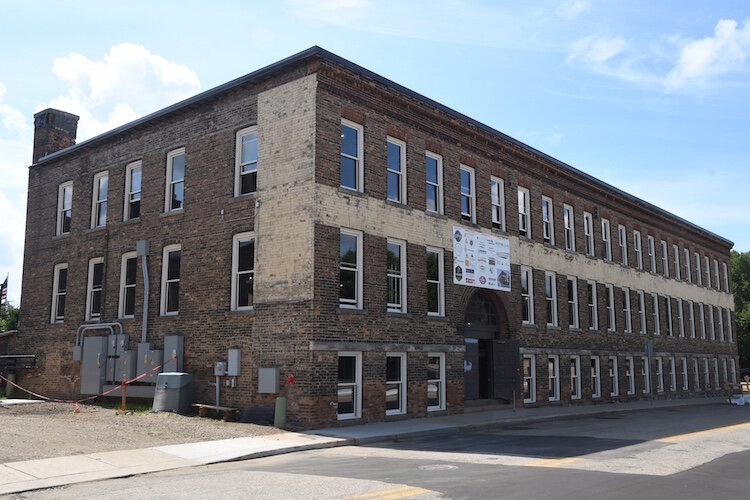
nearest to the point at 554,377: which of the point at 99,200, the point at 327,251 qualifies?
the point at 327,251

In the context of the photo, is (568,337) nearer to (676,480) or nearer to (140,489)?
(676,480)

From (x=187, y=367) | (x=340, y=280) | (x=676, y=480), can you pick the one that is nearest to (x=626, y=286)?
(x=340, y=280)

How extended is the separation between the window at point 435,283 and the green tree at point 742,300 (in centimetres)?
4926

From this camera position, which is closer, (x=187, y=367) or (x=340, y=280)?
(x=340, y=280)

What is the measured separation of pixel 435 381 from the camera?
20859mm

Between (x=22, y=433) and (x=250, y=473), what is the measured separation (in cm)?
627

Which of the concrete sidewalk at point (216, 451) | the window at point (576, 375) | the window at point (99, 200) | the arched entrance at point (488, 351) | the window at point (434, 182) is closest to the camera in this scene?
the concrete sidewalk at point (216, 451)

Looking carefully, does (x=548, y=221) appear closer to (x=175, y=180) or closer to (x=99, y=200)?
(x=175, y=180)

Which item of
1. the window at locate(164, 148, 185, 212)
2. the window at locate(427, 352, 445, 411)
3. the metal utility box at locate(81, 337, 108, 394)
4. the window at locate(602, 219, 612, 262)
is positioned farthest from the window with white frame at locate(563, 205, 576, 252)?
the metal utility box at locate(81, 337, 108, 394)

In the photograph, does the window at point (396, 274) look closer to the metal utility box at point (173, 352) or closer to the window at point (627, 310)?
the metal utility box at point (173, 352)

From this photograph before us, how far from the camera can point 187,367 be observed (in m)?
20.2

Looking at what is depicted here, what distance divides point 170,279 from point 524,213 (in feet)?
44.5

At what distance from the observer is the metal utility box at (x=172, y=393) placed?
1866cm

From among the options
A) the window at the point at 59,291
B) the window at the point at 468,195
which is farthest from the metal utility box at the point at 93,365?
the window at the point at 468,195
